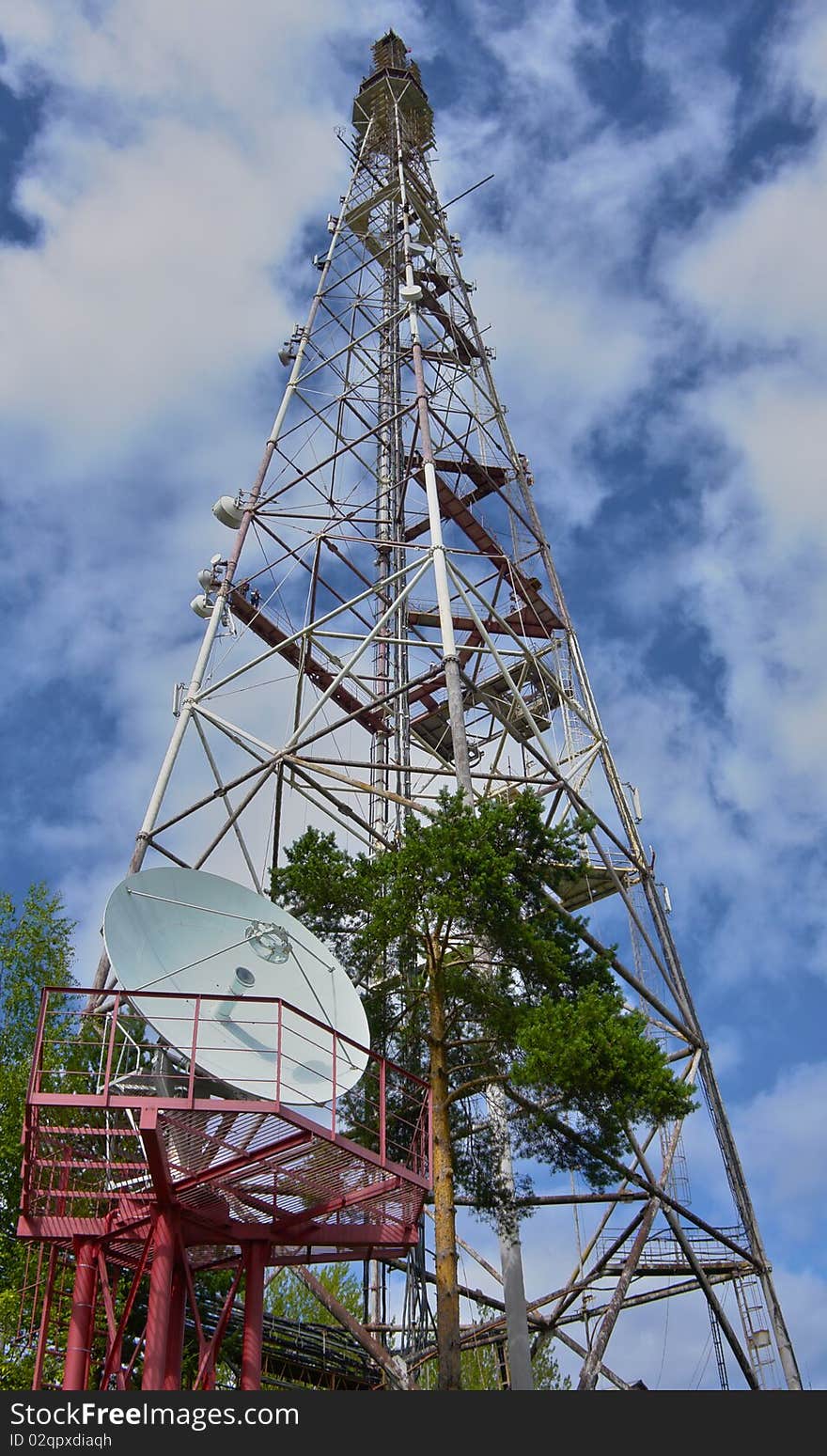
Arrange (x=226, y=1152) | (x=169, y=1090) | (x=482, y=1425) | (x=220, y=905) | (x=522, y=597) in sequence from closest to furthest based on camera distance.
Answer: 1. (x=482, y=1425)
2. (x=226, y=1152)
3. (x=169, y=1090)
4. (x=220, y=905)
5. (x=522, y=597)

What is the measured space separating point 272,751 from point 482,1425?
1394cm

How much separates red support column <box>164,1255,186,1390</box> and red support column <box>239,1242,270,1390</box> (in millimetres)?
750

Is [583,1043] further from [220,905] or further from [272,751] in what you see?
[272,751]

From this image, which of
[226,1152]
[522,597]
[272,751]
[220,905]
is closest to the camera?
[226,1152]

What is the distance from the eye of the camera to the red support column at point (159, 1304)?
12602 millimetres

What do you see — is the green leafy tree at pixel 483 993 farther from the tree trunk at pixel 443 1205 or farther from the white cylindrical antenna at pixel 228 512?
the white cylindrical antenna at pixel 228 512

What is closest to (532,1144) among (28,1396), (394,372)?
(28,1396)

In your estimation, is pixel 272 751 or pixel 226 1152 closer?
pixel 226 1152

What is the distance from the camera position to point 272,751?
22016mm

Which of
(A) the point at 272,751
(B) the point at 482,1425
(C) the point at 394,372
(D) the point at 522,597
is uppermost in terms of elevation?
(C) the point at 394,372

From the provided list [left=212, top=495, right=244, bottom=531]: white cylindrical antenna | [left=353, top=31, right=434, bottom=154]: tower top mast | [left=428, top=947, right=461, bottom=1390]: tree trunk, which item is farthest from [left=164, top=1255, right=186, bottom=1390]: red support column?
[left=353, top=31, right=434, bottom=154]: tower top mast

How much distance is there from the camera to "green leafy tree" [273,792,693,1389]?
13625 millimetres

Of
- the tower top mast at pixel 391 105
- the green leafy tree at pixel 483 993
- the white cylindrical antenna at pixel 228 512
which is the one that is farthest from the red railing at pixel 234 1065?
the tower top mast at pixel 391 105

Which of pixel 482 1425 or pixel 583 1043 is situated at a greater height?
pixel 583 1043
